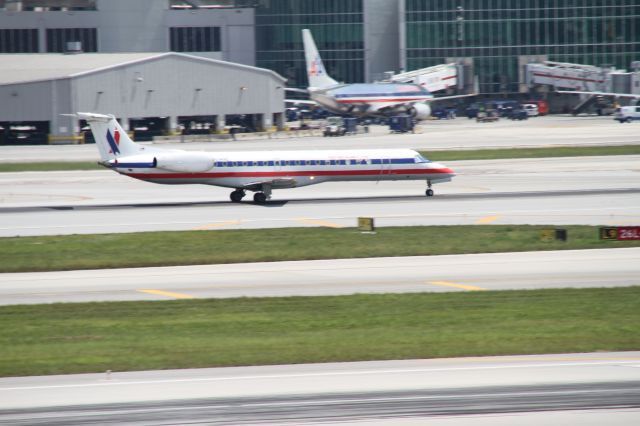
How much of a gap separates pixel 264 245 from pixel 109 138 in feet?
54.2

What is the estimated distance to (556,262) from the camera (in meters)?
34.0

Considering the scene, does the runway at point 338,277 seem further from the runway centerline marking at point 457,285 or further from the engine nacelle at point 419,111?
the engine nacelle at point 419,111

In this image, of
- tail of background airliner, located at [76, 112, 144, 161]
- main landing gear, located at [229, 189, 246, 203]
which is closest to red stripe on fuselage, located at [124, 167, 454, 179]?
tail of background airliner, located at [76, 112, 144, 161]

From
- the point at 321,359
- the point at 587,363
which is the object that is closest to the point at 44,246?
the point at 321,359

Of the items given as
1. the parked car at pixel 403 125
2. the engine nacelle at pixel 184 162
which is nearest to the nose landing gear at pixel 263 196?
the engine nacelle at pixel 184 162

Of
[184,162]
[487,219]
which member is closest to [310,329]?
[487,219]

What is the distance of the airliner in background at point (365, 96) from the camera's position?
118m

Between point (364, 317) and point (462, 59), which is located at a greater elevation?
point (462, 59)

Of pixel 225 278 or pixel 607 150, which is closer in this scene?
pixel 225 278

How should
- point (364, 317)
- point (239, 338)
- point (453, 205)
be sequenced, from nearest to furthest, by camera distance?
point (239, 338) < point (364, 317) < point (453, 205)

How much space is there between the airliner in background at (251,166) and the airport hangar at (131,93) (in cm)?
4831

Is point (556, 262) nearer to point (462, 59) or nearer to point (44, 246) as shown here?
point (44, 246)

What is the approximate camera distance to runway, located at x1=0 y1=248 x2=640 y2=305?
29922mm

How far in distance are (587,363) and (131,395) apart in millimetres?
9355
